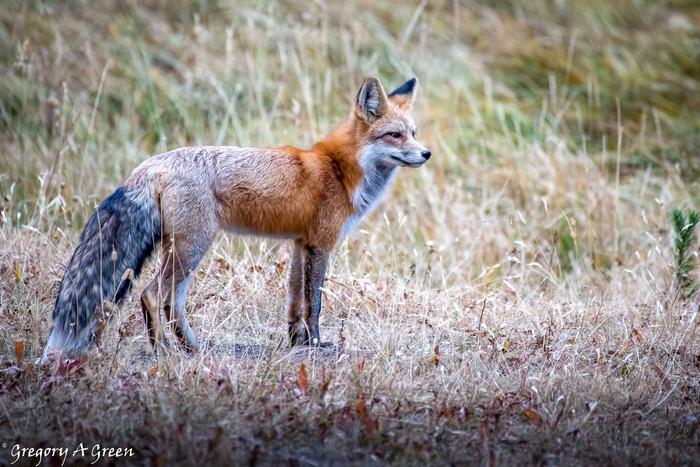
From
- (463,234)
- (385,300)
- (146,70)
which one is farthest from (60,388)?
(146,70)

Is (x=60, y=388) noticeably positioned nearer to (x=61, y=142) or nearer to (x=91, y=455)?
(x=91, y=455)

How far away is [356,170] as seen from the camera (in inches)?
Answer: 221

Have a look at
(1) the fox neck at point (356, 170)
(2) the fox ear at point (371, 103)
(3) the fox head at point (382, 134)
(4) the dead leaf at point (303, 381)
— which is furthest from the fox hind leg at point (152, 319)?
(2) the fox ear at point (371, 103)

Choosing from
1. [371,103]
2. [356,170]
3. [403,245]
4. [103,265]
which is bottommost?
[403,245]

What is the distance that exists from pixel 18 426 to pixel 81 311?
91 cm

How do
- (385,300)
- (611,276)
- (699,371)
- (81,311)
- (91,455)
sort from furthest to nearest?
(611,276)
(385,300)
(699,371)
(81,311)
(91,455)

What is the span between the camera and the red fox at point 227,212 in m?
4.48

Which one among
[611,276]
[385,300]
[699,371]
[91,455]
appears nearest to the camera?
[91,455]

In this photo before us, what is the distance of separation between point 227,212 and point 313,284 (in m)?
0.76

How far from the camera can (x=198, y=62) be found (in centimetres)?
989

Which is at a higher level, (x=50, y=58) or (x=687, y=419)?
(x=50, y=58)

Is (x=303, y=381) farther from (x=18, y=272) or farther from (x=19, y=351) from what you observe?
(x=18, y=272)

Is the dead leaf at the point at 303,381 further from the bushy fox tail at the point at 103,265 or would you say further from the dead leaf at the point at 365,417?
the bushy fox tail at the point at 103,265

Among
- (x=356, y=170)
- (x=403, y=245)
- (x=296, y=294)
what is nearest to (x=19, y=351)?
(x=296, y=294)
